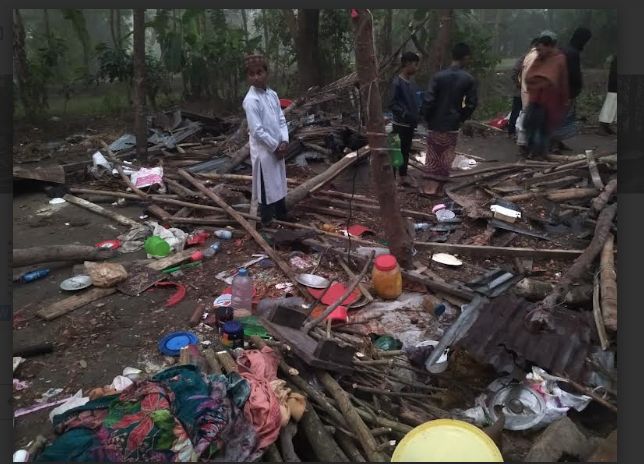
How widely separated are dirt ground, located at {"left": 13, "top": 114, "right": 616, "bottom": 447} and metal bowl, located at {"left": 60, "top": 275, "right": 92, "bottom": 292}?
8 centimetres

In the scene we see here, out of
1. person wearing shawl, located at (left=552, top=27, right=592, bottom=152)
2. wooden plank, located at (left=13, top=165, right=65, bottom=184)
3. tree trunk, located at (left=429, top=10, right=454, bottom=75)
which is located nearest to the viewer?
person wearing shawl, located at (left=552, top=27, right=592, bottom=152)

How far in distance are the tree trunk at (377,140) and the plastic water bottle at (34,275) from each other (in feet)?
12.0

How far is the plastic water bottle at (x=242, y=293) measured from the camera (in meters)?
4.54

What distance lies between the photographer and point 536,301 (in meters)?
4.38

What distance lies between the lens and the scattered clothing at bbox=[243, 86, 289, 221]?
5.64 meters

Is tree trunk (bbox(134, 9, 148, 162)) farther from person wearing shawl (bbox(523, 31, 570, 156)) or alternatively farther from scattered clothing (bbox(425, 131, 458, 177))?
person wearing shawl (bbox(523, 31, 570, 156))

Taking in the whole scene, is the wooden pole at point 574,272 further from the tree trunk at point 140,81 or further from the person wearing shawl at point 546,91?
the tree trunk at point 140,81

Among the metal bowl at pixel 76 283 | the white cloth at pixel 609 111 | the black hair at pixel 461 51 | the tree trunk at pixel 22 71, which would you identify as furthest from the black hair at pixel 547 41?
the tree trunk at pixel 22 71

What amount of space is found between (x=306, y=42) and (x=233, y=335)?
11.7 m

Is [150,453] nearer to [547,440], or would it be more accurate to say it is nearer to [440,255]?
[547,440]

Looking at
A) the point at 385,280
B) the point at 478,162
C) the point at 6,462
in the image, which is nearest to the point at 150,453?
the point at 6,462

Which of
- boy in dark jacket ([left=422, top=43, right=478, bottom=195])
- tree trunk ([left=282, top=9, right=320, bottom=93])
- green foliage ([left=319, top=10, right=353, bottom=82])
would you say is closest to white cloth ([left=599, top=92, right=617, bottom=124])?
boy in dark jacket ([left=422, top=43, right=478, bottom=195])

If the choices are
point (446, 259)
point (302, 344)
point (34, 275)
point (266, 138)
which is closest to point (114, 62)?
point (266, 138)

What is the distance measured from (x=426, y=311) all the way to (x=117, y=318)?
2812mm
